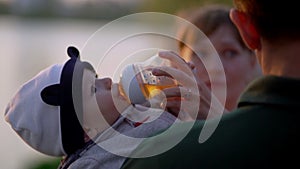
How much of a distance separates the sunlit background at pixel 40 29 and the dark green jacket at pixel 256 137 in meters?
6.35

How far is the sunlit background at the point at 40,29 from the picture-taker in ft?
28.4

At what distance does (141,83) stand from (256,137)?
70 cm

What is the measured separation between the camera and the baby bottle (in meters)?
2.45

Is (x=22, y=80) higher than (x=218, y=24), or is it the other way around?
(x=218, y=24)

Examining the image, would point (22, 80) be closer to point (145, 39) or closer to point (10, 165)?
point (10, 165)

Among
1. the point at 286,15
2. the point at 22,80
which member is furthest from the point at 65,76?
the point at 22,80

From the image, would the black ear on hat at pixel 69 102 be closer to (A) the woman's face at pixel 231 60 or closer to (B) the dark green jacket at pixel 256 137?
(B) the dark green jacket at pixel 256 137

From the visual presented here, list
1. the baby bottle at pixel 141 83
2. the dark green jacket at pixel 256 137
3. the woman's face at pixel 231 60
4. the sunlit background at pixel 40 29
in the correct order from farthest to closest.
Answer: the sunlit background at pixel 40 29, the woman's face at pixel 231 60, the baby bottle at pixel 141 83, the dark green jacket at pixel 256 137

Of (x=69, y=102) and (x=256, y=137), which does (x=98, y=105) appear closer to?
(x=69, y=102)

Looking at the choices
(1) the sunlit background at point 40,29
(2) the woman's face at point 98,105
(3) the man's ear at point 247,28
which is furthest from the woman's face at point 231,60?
(1) the sunlit background at point 40,29

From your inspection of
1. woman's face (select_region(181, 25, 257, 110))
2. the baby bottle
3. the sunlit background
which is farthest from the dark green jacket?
the sunlit background

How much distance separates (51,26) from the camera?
964 cm

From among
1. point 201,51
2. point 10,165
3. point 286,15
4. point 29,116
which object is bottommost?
point 10,165

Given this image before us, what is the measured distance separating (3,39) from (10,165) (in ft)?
7.06
